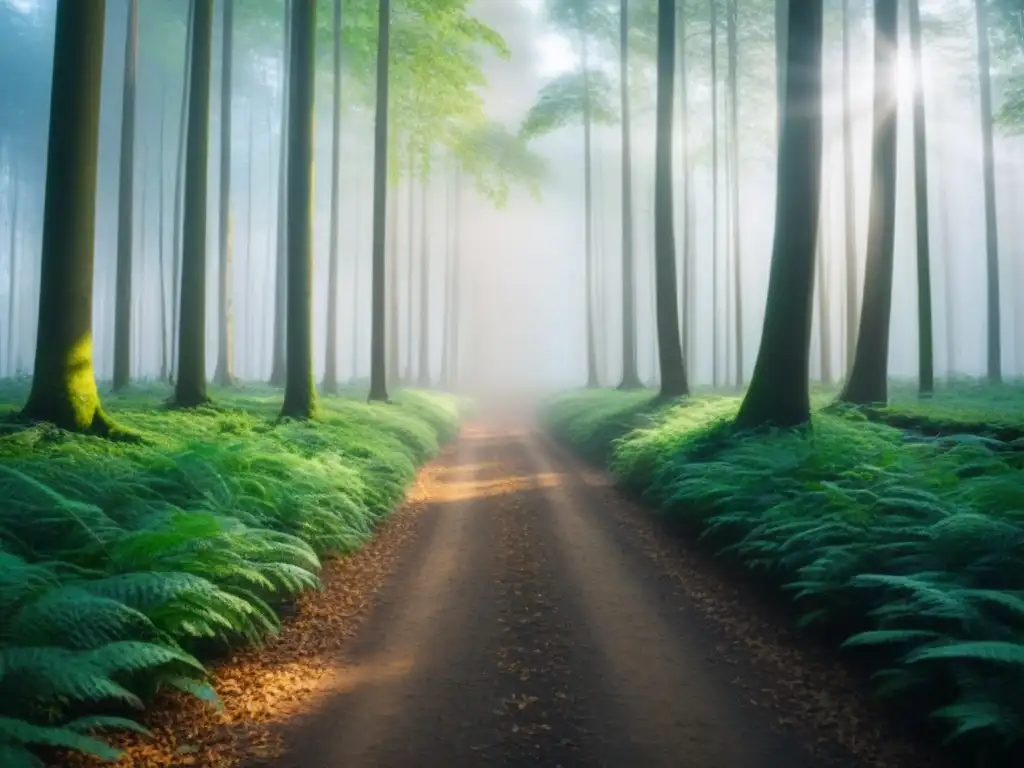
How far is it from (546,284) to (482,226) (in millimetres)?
14535

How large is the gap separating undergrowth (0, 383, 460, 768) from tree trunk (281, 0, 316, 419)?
11.1ft

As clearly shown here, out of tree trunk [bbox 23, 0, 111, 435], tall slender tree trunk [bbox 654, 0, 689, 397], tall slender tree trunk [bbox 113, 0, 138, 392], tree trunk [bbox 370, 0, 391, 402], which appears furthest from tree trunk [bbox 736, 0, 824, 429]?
tall slender tree trunk [bbox 113, 0, 138, 392]

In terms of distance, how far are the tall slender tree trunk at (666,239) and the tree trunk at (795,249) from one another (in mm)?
5390

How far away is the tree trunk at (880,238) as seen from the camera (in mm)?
12805

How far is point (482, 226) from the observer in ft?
233

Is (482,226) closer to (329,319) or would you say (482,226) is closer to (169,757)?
(329,319)

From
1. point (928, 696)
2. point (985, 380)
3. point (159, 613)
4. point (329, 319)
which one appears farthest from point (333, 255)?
point (985, 380)

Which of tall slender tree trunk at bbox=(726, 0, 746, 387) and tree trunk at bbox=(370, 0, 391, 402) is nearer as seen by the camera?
tree trunk at bbox=(370, 0, 391, 402)

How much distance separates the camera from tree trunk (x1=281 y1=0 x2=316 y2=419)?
1347cm

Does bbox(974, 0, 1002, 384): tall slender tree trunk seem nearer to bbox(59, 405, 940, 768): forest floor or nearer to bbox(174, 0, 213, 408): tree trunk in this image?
bbox(59, 405, 940, 768): forest floor

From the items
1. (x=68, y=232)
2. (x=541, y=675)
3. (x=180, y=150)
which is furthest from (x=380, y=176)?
(x=541, y=675)

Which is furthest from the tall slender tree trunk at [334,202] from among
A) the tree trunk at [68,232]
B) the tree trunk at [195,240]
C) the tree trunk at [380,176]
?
the tree trunk at [68,232]

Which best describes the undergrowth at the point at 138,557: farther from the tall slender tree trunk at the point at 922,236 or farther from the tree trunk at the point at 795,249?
the tall slender tree trunk at the point at 922,236

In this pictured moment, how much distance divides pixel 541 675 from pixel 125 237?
2008 cm
